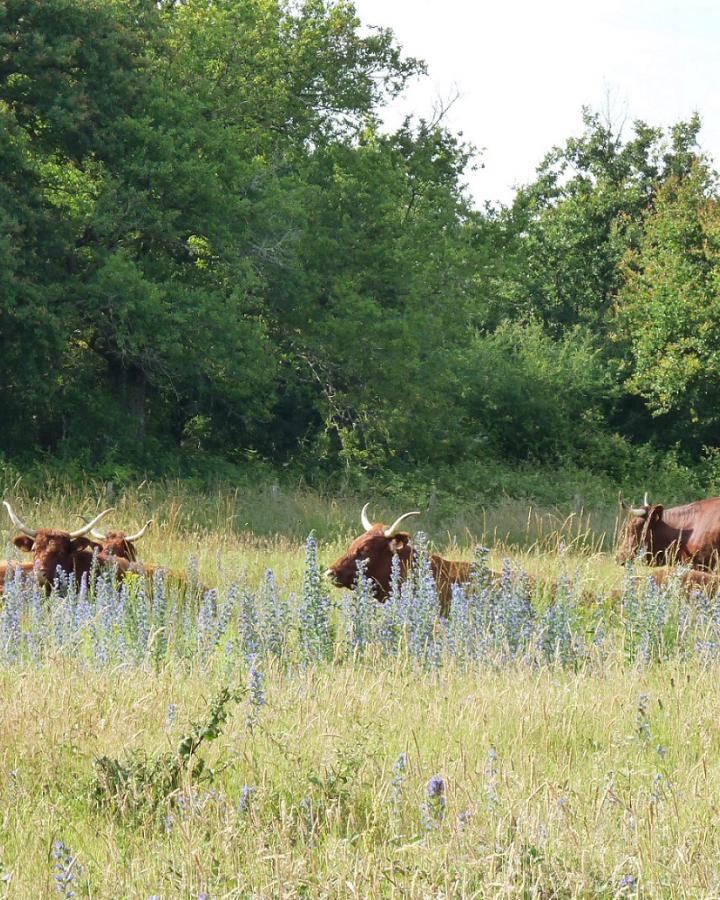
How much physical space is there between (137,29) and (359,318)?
718cm

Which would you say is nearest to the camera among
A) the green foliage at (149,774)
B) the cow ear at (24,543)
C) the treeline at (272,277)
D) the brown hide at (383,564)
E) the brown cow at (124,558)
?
the green foliage at (149,774)

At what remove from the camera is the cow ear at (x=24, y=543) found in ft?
33.3

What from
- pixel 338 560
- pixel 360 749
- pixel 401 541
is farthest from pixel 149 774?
pixel 401 541

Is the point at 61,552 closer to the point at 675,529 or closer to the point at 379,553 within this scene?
the point at 379,553

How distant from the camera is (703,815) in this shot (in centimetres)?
354

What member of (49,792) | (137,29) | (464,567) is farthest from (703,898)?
(137,29)

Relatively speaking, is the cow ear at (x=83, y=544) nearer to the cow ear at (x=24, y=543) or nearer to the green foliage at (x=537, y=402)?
the cow ear at (x=24, y=543)

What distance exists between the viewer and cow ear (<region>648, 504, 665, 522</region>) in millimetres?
A: 13648

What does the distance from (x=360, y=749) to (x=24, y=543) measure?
6835 mm

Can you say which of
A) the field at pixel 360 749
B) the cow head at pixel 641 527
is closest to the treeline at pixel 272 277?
the cow head at pixel 641 527

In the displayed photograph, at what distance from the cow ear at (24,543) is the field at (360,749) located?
2.79 meters

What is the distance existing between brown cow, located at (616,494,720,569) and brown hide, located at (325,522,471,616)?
4.35m

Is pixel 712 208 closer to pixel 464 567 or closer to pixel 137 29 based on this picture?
pixel 137 29

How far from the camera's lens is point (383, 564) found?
938 centimetres
